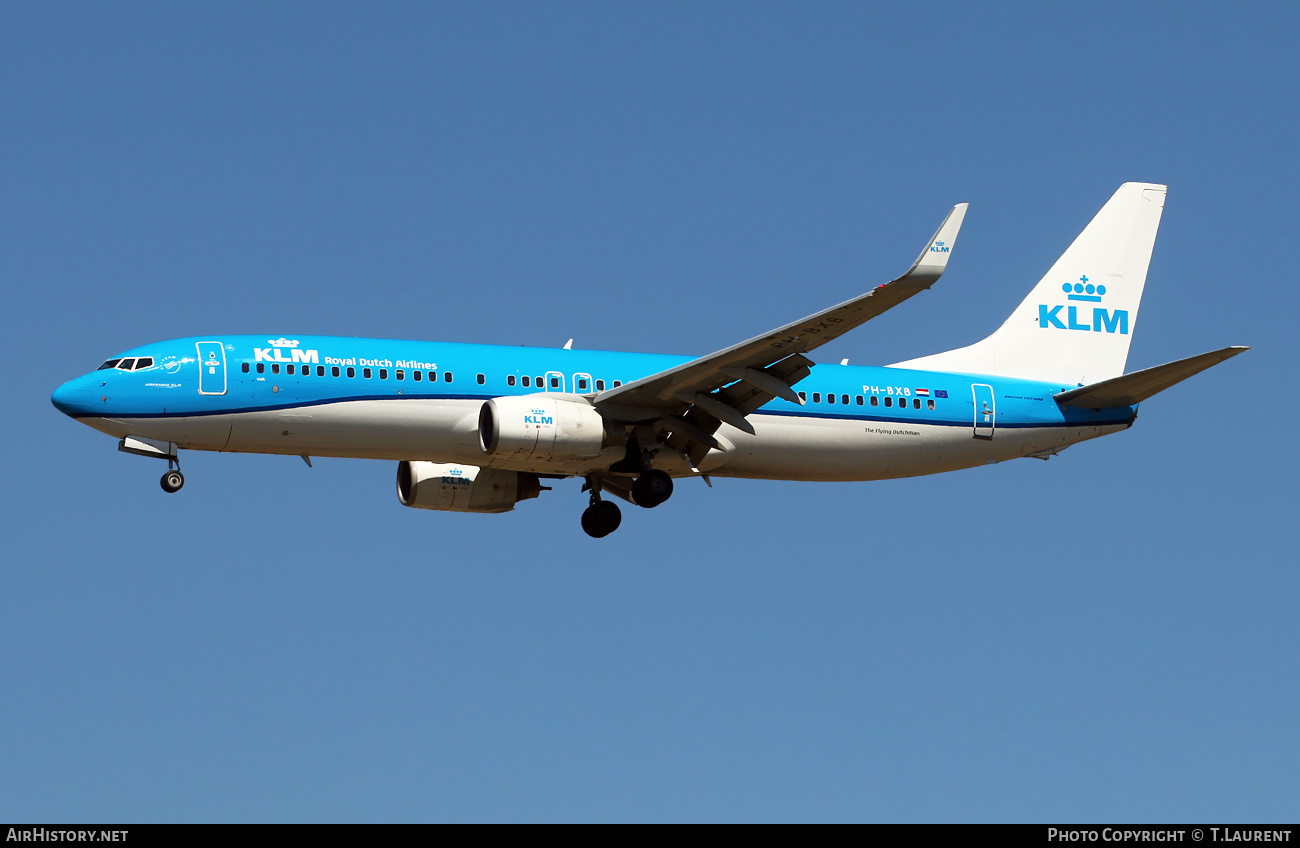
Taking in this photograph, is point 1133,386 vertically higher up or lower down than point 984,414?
higher up

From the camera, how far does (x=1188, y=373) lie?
39.2 m

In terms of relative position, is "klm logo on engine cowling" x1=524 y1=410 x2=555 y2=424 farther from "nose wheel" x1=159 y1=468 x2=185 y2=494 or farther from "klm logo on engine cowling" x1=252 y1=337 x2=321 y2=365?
"nose wheel" x1=159 y1=468 x2=185 y2=494

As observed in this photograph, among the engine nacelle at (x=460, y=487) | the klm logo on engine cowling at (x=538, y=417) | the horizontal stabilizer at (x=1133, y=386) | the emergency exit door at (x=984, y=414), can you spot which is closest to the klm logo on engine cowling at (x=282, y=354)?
the klm logo on engine cowling at (x=538, y=417)

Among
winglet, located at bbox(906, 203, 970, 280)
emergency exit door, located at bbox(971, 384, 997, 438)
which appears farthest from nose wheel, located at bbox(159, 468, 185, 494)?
emergency exit door, located at bbox(971, 384, 997, 438)

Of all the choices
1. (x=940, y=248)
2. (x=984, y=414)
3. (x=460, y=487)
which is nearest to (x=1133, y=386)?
(x=984, y=414)

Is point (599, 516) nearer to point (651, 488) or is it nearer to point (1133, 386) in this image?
point (651, 488)

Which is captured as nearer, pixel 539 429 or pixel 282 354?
pixel 539 429

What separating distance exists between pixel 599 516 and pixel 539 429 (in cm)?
601

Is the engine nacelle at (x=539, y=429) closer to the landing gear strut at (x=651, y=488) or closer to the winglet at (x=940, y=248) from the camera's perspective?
the landing gear strut at (x=651, y=488)

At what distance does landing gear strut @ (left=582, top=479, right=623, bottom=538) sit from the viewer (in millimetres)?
42062

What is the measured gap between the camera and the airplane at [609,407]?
36.5 meters

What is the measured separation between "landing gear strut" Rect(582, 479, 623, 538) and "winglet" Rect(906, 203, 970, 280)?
514 inches

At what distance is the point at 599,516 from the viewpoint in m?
42.1
